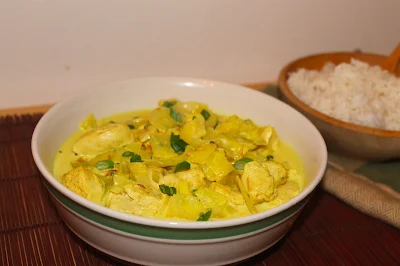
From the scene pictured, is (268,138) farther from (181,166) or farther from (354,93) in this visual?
(354,93)

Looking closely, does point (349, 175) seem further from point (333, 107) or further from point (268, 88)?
point (268, 88)

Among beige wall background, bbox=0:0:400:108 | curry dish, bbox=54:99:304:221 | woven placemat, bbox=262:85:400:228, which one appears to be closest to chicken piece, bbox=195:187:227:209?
curry dish, bbox=54:99:304:221

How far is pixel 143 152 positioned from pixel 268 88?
2.81 ft

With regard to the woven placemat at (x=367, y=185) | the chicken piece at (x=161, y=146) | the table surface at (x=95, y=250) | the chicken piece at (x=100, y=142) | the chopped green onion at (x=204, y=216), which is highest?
the chopped green onion at (x=204, y=216)

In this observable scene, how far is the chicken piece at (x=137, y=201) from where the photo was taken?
105 cm

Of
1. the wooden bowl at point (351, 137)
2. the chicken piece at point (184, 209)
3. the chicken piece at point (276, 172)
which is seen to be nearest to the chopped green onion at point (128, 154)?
the chicken piece at point (184, 209)

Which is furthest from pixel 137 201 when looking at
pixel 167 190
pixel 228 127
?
pixel 228 127

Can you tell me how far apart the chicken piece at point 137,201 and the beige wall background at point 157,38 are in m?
0.86

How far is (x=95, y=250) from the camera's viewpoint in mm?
1227

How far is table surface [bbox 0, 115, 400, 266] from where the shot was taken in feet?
3.97

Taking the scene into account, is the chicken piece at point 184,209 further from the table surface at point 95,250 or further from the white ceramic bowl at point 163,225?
the table surface at point 95,250

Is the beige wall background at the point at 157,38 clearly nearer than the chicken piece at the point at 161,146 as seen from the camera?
No

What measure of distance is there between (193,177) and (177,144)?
0.60ft

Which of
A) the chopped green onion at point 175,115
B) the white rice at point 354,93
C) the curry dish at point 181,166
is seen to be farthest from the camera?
the white rice at point 354,93
